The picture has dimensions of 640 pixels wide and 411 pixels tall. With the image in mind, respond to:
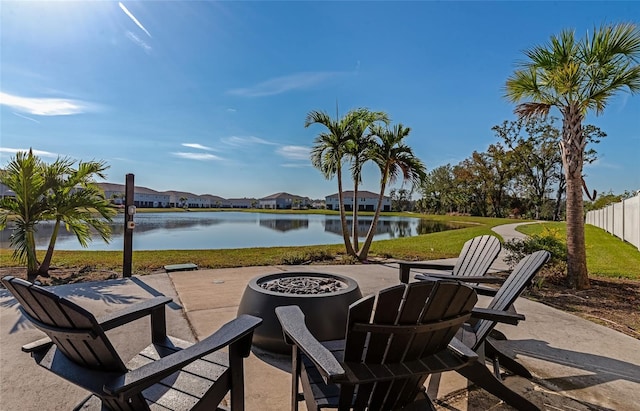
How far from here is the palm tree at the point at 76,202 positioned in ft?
16.5

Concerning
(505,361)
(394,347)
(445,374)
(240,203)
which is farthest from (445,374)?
(240,203)

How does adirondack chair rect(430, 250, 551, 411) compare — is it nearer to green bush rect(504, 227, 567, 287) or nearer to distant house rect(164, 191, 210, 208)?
green bush rect(504, 227, 567, 287)

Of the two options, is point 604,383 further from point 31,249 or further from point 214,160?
point 214,160

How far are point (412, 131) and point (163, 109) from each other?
6447 millimetres

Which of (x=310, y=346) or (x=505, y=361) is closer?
(x=310, y=346)

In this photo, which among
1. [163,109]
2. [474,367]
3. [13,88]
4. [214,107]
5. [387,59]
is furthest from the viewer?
[214,107]

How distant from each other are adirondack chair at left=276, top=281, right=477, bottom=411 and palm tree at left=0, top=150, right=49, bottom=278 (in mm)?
5258

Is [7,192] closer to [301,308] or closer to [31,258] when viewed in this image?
[31,258]

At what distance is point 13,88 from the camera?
15.6 feet

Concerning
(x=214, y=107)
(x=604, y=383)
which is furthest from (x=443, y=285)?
(x=214, y=107)

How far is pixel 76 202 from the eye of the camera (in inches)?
201

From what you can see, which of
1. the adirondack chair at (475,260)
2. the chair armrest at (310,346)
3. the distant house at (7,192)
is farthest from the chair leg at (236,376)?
the distant house at (7,192)

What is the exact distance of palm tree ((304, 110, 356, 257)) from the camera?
786cm

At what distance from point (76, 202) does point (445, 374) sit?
566cm
